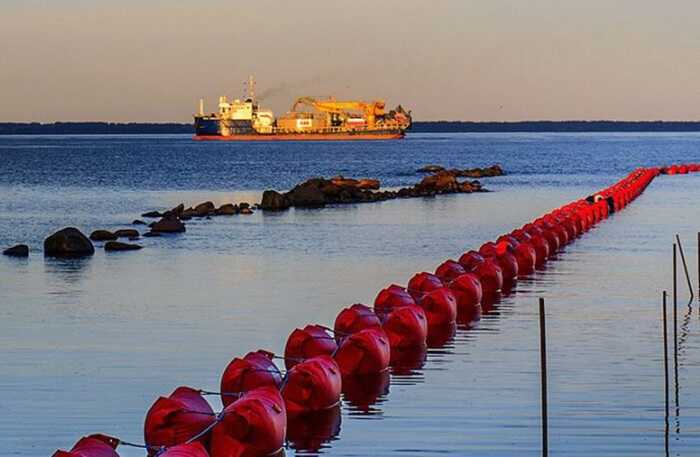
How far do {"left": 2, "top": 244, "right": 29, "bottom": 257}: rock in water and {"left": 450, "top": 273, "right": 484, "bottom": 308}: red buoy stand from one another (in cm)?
1682

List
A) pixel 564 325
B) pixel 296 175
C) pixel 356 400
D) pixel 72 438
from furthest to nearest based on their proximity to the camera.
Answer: pixel 296 175 < pixel 564 325 < pixel 356 400 < pixel 72 438

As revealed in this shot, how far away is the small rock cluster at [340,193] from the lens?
6088 centimetres

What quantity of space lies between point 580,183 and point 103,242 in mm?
47234

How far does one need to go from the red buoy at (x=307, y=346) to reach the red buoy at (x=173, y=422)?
453 cm

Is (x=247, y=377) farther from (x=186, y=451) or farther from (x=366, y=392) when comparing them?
(x=186, y=451)

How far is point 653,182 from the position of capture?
3105 inches

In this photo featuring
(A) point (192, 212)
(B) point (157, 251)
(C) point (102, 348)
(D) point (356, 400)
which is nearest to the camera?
(D) point (356, 400)

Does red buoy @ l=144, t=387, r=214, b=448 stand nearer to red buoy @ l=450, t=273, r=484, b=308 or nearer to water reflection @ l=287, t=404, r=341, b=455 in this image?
water reflection @ l=287, t=404, r=341, b=455

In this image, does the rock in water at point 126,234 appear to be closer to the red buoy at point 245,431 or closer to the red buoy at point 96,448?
the red buoy at point 245,431

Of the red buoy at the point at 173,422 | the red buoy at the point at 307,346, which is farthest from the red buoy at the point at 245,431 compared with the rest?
the red buoy at the point at 307,346

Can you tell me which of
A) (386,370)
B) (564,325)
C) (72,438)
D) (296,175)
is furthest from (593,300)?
(296,175)

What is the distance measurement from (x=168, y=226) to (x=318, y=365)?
30.8 m

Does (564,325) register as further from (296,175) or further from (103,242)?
(296,175)

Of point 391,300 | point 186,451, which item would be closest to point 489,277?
point 391,300
